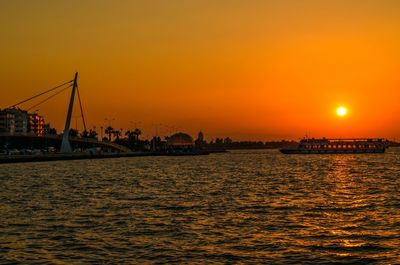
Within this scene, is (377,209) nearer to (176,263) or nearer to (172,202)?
(172,202)

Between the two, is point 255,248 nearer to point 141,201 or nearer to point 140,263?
point 140,263

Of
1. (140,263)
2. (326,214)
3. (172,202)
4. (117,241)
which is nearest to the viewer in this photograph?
(140,263)

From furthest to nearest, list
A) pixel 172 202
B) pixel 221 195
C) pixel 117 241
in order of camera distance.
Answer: pixel 221 195 → pixel 172 202 → pixel 117 241

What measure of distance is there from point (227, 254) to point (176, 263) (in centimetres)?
288

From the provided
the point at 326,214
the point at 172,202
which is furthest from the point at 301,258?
the point at 172,202

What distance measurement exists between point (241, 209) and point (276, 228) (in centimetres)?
1081

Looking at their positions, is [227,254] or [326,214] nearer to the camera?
[227,254]

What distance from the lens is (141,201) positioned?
5312 cm

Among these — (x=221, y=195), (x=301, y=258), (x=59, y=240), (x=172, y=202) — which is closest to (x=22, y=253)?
(x=59, y=240)

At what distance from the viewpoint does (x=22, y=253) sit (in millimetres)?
27562

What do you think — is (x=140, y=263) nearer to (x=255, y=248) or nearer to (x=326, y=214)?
(x=255, y=248)

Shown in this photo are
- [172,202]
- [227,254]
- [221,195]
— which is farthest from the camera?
[221,195]

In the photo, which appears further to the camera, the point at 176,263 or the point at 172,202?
the point at 172,202

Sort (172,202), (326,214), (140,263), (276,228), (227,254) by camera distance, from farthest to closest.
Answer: (172,202) → (326,214) → (276,228) → (227,254) → (140,263)
